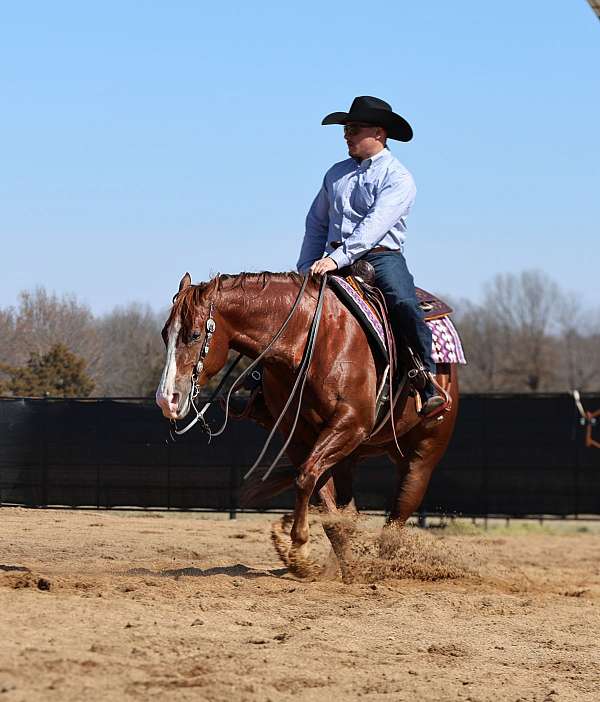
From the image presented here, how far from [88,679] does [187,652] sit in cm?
79

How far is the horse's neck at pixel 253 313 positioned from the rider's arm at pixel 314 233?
1.27 meters

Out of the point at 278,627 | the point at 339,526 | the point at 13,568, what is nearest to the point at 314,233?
the point at 339,526

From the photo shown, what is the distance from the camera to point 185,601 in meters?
6.98

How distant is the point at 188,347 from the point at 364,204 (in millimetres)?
2036

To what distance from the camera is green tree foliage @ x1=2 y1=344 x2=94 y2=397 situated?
16547 millimetres

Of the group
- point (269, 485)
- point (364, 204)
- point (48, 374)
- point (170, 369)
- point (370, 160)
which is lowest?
point (269, 485)

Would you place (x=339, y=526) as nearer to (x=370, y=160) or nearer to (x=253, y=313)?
(x=253, y=313)

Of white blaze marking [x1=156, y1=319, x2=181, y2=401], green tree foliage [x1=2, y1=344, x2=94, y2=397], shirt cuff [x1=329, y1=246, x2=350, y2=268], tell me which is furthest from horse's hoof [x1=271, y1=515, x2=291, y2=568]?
green tree foliage [x1=2, y1=344, x2=94, y2=397]

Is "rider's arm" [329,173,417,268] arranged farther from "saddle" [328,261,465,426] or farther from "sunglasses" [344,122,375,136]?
"sunglasses" [344,122,375,136]

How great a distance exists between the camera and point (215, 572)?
8.96 meters

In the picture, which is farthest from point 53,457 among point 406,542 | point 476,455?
point 406,542

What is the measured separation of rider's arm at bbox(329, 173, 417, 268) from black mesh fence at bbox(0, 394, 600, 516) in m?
6.74

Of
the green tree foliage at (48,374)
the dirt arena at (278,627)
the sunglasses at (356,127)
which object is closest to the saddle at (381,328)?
the sunglasses at (356,127)

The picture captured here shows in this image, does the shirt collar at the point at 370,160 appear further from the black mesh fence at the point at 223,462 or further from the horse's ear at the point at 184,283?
the black mesh fence at the point at 223,462
